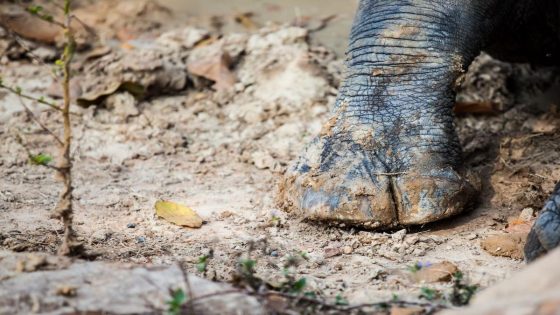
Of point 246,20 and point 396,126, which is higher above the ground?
point 246,20

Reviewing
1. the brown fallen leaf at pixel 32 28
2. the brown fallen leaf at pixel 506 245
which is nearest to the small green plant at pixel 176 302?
the brown fallen leaf at pixel 506 245

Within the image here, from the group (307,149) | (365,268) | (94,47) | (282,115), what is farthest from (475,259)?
(94,47)

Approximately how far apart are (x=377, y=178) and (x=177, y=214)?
57cm

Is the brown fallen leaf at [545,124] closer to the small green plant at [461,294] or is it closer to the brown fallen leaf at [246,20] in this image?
the small green plant at [461,294]

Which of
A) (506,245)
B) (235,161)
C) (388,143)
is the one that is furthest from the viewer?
(235,161)

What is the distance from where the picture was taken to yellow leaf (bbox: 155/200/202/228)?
7.55 ft

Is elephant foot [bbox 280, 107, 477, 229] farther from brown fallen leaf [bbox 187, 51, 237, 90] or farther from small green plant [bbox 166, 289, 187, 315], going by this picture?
brown fallen leaf [bbox 187, 51, 237, 90]

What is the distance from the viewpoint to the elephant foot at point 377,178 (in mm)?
2188

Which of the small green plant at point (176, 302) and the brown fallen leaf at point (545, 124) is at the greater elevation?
the brown fallen leaf at point (545, 124)

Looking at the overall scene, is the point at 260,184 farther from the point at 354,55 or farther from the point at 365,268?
the point at 365,268

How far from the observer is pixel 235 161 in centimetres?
289

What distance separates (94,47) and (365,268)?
212cm

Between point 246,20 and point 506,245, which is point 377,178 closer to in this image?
point 506,245

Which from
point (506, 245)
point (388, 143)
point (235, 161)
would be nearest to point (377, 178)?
point (388, 143)
